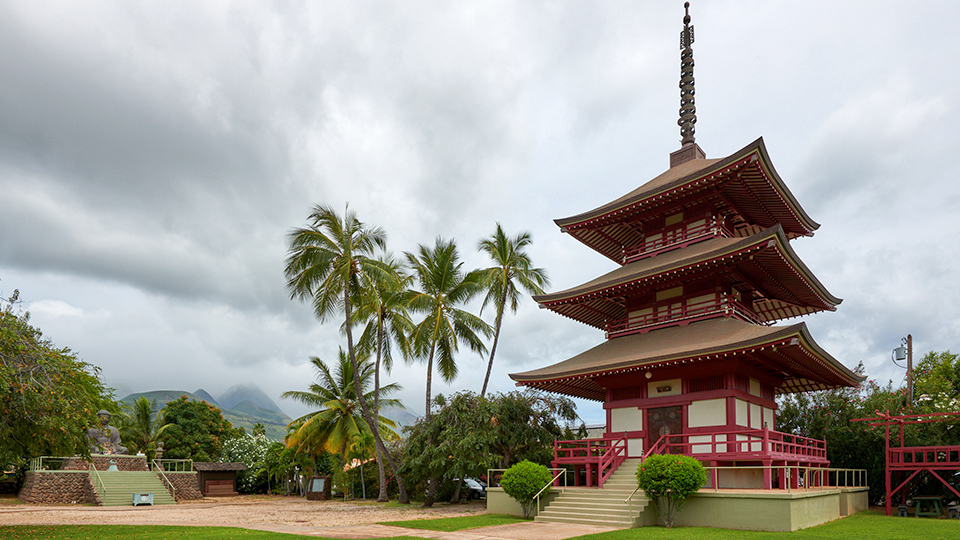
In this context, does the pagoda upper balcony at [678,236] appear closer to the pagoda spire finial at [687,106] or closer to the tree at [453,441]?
the pagoda spire finial at [687,106]

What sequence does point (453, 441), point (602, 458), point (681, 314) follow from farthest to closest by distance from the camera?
point (453, 441)
point (681, 314)
point (602, 458)

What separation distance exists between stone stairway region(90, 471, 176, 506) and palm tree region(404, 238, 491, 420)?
50.4 ft

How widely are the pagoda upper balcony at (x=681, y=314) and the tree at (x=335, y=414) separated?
17.3 m

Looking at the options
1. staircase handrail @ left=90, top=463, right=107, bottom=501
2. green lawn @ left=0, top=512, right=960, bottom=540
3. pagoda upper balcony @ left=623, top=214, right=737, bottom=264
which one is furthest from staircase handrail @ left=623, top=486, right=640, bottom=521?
staircase handrail @ left=90, top=463, right=107, bottom=501

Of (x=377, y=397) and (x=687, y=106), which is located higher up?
(x=687, y=106)

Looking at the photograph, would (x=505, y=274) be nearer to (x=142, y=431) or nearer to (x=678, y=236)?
(x=678, y=236)

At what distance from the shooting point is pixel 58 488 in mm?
30516

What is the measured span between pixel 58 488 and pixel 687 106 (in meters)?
34.2

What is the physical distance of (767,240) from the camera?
704 inches

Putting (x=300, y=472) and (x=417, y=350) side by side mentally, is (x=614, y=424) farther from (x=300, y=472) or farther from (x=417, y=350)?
(x=300, y=472)

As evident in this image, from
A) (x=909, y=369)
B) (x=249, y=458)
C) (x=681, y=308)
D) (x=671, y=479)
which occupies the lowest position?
(x=249, y=458)

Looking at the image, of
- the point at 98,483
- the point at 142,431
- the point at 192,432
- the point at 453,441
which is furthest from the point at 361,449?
the point at 142,431

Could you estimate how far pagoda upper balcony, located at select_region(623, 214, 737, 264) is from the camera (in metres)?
21.5

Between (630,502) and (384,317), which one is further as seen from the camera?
(384,317)
